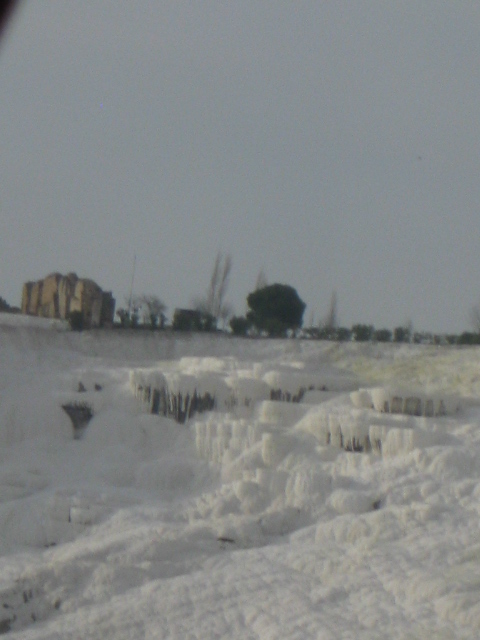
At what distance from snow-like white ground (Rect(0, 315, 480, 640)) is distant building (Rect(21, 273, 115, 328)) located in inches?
262

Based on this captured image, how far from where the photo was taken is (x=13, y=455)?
13906 millimetres

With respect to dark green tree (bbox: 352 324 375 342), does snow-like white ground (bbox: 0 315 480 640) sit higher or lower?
A: lower

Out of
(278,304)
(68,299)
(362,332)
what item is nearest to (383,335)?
(362,332)

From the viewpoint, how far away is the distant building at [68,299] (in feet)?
80.5

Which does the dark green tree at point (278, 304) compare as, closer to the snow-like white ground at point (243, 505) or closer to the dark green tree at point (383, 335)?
the dark green tree at point (383, 335)

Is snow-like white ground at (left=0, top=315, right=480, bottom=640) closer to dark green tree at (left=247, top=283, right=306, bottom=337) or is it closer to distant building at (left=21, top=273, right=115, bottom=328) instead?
distant building at (left=21, top=273, right=115, bottom=328)

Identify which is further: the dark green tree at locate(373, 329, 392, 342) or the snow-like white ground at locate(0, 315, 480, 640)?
the dark green tree at locate(373, 329, 392, 342)

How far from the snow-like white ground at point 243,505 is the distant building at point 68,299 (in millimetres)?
6644

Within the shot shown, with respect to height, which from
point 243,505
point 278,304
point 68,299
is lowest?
point 243,505

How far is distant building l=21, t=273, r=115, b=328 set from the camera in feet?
80.5

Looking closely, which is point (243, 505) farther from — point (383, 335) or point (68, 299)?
point (68, 299)

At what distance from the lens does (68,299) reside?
26.4 m

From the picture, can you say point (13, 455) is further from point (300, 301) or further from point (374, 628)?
point (300, 301)

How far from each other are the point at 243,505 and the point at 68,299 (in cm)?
1593
